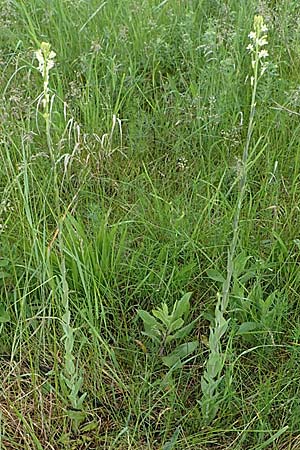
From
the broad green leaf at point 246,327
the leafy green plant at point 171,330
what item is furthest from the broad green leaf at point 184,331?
the broad green leaf at point 246,327

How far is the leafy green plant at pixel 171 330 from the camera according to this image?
169 cm

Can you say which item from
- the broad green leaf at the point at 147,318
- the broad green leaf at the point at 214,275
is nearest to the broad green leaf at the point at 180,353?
the broad green leaf at the point at 147,318

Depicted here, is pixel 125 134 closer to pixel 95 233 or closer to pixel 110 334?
pixel 95 233

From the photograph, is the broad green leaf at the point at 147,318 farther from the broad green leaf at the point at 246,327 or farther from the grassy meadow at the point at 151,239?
the broad green leaf at the point at 246,327

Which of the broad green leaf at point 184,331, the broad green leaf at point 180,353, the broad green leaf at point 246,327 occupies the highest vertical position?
the broad green leaf at point 184,331

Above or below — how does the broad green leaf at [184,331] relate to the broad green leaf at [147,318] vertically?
below

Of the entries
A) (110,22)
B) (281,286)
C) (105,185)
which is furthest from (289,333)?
(110,22)

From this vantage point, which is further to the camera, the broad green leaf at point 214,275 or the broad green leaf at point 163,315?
the broad green leaf at point 214,275

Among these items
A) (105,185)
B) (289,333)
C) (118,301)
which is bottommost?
(289,333)

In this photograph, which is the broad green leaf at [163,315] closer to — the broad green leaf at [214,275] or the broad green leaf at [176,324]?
the broad green leaf at [176,324]

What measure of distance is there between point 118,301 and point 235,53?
1.29 m

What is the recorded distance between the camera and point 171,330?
67.7 inches

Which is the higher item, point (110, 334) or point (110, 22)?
point (110, 22)

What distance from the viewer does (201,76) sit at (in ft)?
8.42
